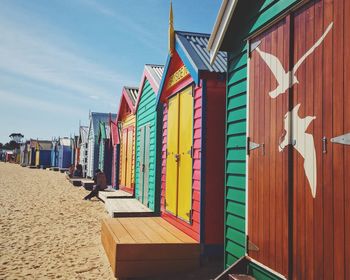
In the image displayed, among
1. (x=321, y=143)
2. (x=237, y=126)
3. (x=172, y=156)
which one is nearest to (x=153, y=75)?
(x=172, y=156)

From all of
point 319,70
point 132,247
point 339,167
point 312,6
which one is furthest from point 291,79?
point 132,247

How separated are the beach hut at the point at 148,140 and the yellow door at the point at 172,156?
1.37 meters

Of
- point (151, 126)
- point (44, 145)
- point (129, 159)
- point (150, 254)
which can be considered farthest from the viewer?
point (44, 145)

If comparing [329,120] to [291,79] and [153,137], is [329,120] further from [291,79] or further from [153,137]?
[153,137]

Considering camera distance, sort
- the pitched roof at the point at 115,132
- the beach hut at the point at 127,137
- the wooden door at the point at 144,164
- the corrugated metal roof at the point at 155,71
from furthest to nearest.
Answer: the pitched roof at the point at 115,132, the beach hut at the point at 127,137, the wooden door at the point at 144,164, the corrugated metal roof at the point at 155,71

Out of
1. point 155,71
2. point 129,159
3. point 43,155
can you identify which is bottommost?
point 129,159

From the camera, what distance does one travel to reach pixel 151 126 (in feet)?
33.5

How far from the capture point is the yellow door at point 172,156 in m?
7.44

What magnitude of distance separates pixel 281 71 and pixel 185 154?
11.4 feet

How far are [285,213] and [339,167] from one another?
0.87 metres

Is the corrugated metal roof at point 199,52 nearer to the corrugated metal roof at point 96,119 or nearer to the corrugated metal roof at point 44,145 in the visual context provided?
the corrugated metal roof at point 96,119

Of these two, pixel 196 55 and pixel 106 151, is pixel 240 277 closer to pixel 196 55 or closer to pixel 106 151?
pixel 196 55

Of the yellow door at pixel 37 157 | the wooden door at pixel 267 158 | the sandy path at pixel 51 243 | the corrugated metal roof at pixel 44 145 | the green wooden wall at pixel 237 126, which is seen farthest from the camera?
the corrugated metal roof at pixel 44 145

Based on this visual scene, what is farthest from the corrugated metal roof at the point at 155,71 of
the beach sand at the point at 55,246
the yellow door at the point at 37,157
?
the yellow door at the point at 37,157
